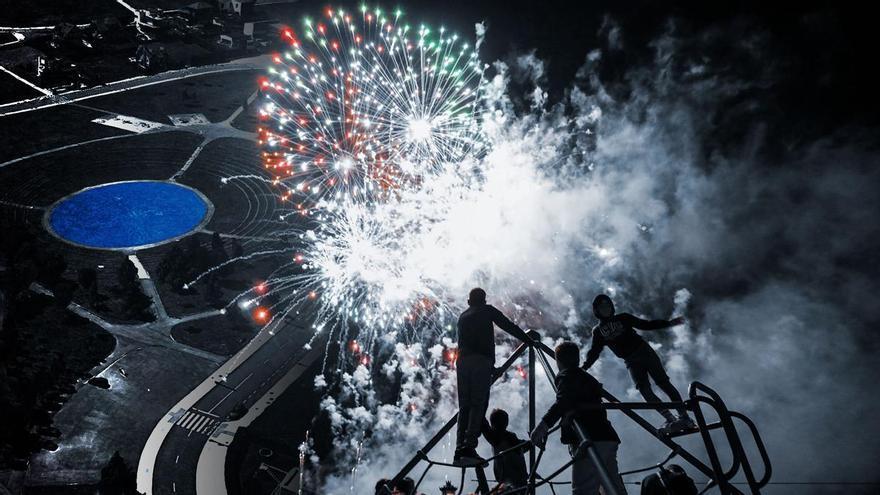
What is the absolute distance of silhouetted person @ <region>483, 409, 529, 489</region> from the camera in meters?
11.0

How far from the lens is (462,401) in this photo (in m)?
11.0

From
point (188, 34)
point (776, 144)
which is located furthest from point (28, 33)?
point (776, 144)

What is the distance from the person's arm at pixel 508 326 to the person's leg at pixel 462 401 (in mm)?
1129

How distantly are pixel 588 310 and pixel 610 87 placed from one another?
1873cm

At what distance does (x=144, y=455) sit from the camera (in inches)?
991

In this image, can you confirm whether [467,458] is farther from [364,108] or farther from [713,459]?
[364,108]

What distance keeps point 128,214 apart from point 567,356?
41.4 m

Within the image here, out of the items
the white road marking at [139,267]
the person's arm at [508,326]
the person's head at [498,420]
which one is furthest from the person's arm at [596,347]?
the white road marking at [139,267]

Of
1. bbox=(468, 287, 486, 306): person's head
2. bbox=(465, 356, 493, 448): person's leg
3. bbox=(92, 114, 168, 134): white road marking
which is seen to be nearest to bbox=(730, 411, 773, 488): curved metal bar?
bbox=(465, 356, 493, 448): person's leg

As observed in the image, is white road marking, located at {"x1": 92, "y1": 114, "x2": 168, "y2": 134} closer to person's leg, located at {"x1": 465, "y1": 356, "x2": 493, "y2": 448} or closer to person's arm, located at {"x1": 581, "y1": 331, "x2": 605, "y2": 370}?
person's leg, located at {"x1": 465, "y1": 356, "x2": 493, "y2": 448}

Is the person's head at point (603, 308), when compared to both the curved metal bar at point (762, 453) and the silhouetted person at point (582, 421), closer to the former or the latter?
the silhouetted person at point (582, 421)

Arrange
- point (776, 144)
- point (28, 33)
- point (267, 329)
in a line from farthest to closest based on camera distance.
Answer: point (28, 33) < point (267, 329) < point (776, 144)

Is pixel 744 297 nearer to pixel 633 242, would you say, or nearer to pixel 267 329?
pixel 633 242

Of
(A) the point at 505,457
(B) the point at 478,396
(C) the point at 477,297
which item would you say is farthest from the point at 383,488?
(C) the point at 477,297
